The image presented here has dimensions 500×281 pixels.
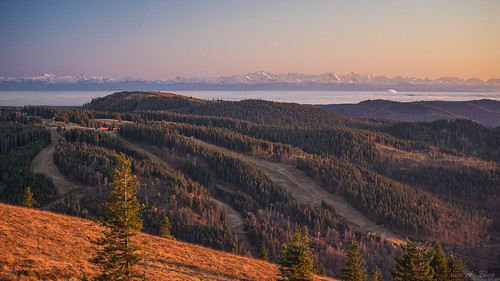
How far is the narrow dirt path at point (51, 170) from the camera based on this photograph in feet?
287

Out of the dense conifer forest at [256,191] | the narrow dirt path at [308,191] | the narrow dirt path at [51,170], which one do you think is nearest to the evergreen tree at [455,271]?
the dense conifer forest at [256,191]

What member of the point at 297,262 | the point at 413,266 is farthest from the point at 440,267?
the point at 297,262

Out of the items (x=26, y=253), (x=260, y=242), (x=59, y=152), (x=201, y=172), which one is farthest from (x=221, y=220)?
(x=26, y=253)

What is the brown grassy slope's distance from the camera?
2600cm

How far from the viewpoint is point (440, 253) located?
155 feet

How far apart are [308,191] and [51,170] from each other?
92.6 meters

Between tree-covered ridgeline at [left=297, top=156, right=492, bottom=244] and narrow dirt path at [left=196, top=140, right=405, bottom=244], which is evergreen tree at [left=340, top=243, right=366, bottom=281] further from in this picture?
tree-covered ridgeline at [left=297, top=156, right=492, bottom=244]

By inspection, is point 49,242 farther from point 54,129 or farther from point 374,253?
point 54,129

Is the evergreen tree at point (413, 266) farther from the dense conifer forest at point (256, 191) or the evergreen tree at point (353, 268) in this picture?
the dense conifer forest at point (256, 191)

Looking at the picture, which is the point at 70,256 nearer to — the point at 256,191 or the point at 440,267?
the point at 440,267

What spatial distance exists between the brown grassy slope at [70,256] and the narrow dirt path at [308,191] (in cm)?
9019

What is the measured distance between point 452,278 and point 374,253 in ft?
169

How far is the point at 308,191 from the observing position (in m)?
143

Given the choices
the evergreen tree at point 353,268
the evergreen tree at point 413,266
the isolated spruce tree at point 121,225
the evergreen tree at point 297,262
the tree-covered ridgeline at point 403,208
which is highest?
the isolated spruce tree at point 121,225
